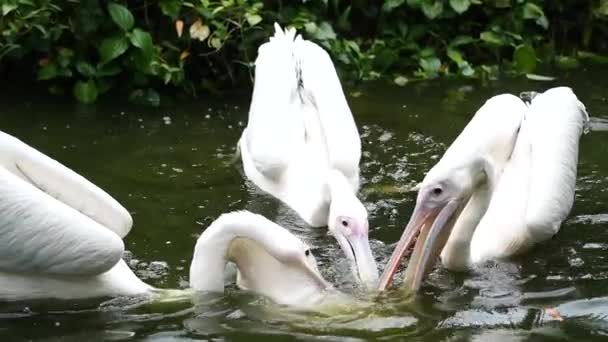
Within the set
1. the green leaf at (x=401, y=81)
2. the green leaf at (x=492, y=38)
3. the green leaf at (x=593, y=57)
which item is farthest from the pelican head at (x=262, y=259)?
the green leaf at (x=593, y=57)

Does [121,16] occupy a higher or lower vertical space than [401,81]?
higher

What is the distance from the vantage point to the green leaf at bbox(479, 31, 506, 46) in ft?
28.6

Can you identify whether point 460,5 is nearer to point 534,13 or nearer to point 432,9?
point 432,9

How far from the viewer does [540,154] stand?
561cm

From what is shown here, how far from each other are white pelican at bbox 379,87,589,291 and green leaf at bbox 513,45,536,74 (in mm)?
2507

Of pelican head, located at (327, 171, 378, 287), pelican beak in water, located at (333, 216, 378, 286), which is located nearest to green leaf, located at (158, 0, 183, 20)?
pelican head, located at (327, 171, 378, 287)

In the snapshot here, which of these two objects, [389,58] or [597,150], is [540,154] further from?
[389,58]

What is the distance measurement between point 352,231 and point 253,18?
293 cm

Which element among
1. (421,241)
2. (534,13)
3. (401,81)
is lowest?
(421,241)

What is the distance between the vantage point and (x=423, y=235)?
512cm

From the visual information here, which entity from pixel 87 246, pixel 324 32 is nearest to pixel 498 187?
pixel 87 246

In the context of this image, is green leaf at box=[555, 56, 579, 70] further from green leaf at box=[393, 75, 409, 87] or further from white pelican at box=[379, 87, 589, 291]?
white pelican at box=[379, 87, 589, 291]

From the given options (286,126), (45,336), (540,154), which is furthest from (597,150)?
(45,336)

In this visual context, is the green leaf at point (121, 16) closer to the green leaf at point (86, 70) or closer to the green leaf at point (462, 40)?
the green leaf at point (86, 70)
